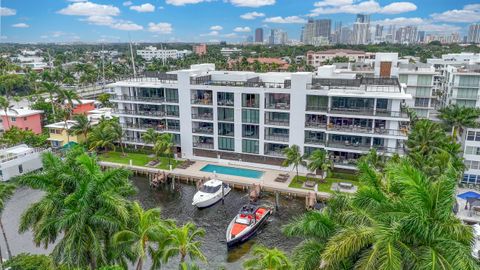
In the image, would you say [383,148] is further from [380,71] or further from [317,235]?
[317,235]

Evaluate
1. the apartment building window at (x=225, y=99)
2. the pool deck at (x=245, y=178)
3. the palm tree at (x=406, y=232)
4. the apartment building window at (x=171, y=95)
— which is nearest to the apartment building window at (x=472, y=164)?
the pool deck at (x=245, y=178)

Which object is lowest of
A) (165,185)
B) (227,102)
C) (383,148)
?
(165,185)

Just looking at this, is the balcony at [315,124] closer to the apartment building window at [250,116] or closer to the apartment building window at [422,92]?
the apartment building window at [250,116]

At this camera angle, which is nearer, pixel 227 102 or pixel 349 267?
pixel 349 267

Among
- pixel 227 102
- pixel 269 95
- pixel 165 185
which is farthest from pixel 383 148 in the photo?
pixel 165 185

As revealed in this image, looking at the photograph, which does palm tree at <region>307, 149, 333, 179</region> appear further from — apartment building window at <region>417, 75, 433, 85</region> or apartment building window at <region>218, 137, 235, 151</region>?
apartment building window at <region>417, 75, 433, 85</region>

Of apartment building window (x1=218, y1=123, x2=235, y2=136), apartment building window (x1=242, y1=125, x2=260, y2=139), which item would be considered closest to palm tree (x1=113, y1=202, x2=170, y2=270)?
apartment building window (x1=242, y1=125, x2=260, y2=139)
